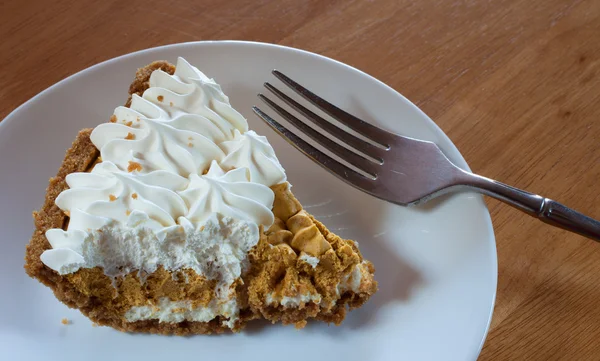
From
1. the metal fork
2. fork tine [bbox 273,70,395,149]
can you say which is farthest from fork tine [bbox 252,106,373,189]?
fork tine [bbox 273,70,395,149]

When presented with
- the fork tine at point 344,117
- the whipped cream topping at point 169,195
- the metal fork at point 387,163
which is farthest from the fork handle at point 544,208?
the whipped cream topping at point 169,195

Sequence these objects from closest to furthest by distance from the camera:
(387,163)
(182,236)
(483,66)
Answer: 1. (182,236)
2. (387,163)
3. (483,66)

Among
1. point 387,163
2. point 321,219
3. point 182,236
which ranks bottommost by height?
point 321,219

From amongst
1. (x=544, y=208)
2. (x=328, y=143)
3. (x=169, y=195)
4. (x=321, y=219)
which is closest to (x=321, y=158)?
(x=328, y=143)

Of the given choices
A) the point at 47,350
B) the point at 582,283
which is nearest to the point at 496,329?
the point at 582,283

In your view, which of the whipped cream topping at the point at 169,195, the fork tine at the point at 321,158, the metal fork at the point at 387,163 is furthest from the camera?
the fork tine at the point at 321,158

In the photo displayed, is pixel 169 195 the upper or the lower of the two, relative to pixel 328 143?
upper

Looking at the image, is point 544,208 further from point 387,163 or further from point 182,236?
point 182,236

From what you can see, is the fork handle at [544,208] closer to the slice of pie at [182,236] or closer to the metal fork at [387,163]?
the metal fork at [387,163]
